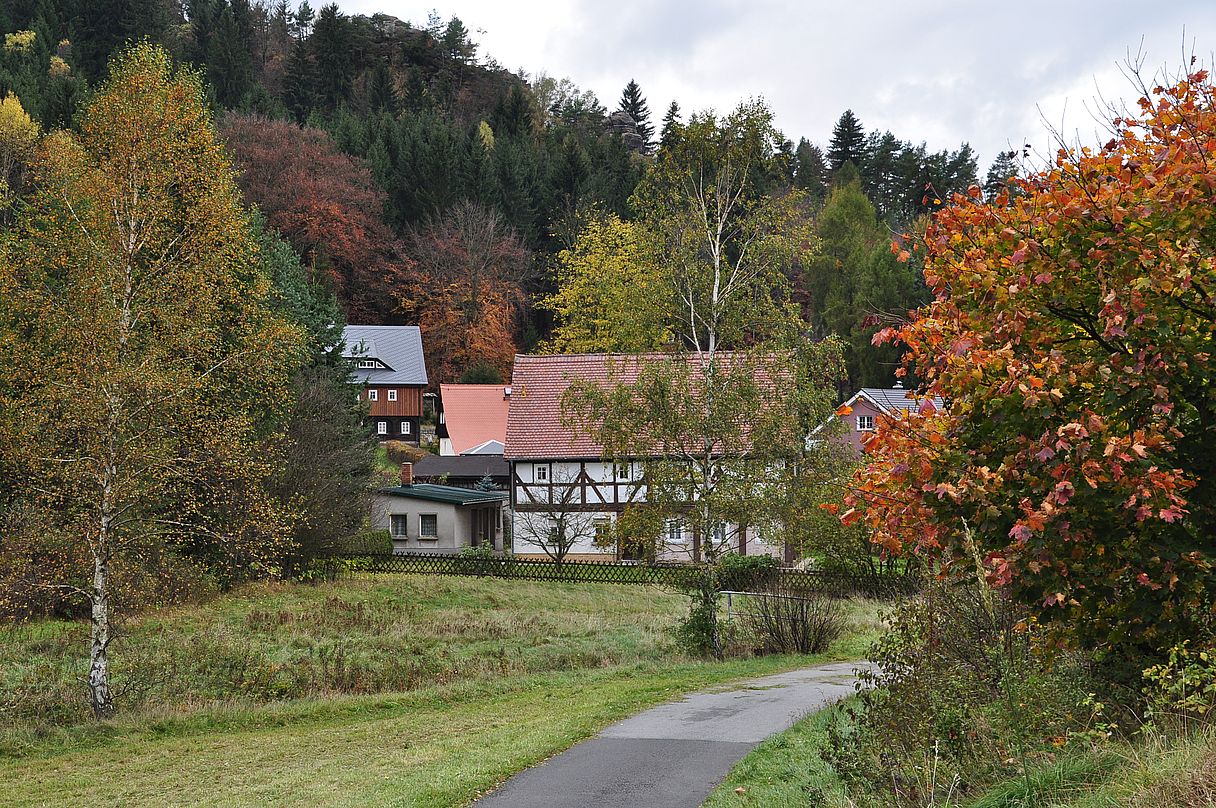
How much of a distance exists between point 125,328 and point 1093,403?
13862 mm

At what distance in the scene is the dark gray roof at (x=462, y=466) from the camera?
168ft

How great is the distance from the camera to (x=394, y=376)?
61.7 m

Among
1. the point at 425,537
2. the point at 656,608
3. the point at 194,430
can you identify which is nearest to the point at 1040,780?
the point at 194,430

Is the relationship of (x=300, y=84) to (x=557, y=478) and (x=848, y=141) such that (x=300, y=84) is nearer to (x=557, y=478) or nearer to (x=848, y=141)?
(x=848, y=141)

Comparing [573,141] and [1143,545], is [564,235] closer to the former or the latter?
[573,141]

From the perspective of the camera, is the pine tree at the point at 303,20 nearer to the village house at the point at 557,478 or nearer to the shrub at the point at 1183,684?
the village house at the point at 557,478

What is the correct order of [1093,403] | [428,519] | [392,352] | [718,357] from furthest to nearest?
[392,352] → [428,519] → [718,357] → [1093,403]

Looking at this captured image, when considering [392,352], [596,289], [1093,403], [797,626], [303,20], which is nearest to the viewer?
[1093,403]

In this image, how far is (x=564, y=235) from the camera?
68062 mm

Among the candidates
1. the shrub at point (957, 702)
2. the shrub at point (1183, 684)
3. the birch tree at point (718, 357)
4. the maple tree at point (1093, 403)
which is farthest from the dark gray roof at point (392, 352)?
the shrub at point (1183, 684)

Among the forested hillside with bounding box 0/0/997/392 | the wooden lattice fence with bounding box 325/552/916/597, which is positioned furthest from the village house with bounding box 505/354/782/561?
the forested hillside with bounding box 0/0/997/392

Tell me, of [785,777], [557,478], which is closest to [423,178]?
[557,478]

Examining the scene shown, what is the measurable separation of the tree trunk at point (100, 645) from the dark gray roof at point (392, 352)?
45780mm

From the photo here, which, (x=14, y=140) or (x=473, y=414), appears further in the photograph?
(x=473, y=414)
